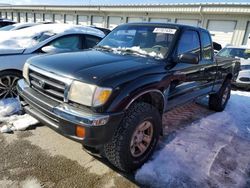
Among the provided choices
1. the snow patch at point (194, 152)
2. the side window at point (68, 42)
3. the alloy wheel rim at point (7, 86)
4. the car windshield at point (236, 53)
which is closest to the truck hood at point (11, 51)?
the alloy wheel rim at point (7, 86)

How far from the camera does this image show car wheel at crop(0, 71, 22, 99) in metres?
4.62

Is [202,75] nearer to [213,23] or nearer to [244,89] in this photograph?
[244,89]

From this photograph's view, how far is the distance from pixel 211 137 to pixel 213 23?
14896 millimetres

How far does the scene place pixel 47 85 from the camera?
300 cm

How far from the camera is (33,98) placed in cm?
310

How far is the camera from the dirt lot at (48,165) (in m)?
2.85

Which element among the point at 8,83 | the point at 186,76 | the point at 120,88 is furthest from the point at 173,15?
the point at 120,88

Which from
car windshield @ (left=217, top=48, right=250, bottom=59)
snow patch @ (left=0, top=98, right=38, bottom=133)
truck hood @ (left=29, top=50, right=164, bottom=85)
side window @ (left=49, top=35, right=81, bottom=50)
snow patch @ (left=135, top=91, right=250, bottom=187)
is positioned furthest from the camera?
car windshield @ (left=217, top=48, right=250, bottom=59)

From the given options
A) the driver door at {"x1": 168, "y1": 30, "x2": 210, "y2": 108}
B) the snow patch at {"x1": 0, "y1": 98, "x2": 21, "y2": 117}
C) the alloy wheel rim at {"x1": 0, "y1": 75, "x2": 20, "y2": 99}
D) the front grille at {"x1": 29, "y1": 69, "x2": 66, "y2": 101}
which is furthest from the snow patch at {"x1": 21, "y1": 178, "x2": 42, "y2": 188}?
the alloy wheel rim at {"x1": 0, "y1": 75, "x2": 20, "y2": 99}

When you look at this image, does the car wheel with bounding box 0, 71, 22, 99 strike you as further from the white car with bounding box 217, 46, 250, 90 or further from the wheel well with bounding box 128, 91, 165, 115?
the white car with bounding box 217, 46, 250, 90

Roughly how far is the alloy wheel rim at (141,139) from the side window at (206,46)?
6.73ft

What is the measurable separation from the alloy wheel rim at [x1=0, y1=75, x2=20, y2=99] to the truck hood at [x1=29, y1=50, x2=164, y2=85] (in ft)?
5.09

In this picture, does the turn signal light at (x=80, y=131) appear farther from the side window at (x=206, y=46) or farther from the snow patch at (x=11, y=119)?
the side window at (x=206, y=46)

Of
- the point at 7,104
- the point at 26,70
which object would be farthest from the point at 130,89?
the point at 7,104
